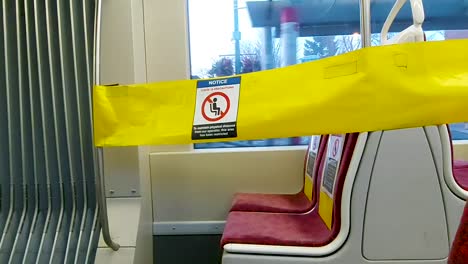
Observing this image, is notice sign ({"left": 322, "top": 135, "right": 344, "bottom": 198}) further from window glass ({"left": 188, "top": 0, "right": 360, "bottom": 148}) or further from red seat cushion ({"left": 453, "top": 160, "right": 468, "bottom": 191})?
window glass ({"left": 188, "top": 0, "right": 360, "bottom": 148})

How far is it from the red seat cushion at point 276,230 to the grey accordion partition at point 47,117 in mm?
664

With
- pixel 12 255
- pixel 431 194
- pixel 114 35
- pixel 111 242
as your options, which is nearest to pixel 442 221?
pixel 431 194

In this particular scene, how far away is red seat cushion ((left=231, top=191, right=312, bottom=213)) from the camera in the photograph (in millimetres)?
1892

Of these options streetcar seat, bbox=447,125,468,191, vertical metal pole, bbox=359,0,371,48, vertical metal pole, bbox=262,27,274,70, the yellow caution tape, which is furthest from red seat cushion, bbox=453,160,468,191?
vertical metal pole, bbox=262,27,274,70

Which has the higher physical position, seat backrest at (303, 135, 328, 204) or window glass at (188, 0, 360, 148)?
window glass at (188, 0, 360, 148)

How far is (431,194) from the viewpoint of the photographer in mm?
1353

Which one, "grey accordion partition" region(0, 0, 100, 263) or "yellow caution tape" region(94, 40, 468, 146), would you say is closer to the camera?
"yellow caution tape" region(94, 40, 468, 146)

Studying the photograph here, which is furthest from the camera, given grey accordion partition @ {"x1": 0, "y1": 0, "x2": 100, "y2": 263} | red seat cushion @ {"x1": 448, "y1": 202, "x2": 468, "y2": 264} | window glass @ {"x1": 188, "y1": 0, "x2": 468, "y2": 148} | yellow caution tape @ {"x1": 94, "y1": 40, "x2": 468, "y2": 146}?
window glass @ {"x1": 188, "y1": 0, "x2": 468, "y2": 148}

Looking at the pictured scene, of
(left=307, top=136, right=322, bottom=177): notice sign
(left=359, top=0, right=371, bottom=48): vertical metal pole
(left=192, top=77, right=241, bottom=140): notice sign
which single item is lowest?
(left=307, top=136, right=322, bottom=177): notice sign

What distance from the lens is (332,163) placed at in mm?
1562

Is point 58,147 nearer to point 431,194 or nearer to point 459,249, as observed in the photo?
point 431,194

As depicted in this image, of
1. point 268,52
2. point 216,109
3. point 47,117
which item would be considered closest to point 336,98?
point 216,109

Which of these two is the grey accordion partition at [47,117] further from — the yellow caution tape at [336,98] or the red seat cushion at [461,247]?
the red seat cushion at [461,247]

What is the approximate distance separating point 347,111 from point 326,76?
0.50ft
